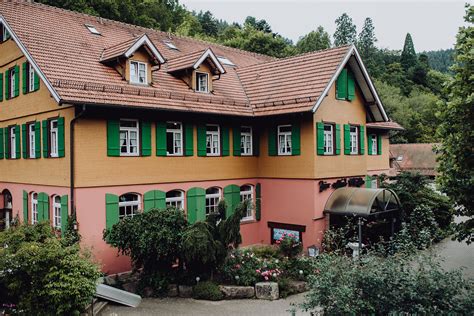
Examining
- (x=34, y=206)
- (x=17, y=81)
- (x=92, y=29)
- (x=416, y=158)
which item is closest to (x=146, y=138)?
(x=34, y=206)

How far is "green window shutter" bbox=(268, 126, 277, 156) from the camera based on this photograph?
778 inches

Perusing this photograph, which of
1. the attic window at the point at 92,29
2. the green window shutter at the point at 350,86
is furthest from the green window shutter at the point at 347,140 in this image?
the attic window at the point at 92,29

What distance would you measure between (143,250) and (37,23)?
10.6 meters

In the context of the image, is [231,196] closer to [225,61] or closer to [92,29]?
[225,61]

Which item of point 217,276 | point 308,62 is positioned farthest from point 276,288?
point 308,62

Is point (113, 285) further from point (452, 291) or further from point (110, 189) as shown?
point (452, 291)

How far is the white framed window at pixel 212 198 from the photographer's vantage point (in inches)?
743

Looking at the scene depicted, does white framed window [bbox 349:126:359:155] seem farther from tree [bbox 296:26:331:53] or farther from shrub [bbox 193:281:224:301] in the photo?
tree [bbox 296:26:331:53]

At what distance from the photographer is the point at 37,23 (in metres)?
17.7

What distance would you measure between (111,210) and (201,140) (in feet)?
15.8

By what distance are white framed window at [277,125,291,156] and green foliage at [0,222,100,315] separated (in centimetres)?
1075

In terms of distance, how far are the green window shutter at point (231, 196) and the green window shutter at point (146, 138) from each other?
14.1 ft

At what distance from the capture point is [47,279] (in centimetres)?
1028

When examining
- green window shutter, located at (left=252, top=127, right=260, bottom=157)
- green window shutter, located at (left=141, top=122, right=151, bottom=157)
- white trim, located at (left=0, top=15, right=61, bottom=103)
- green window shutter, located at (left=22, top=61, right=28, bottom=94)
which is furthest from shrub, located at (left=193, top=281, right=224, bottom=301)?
green window shutter, located at (left=22, top=61, right=28, bottom=94)
